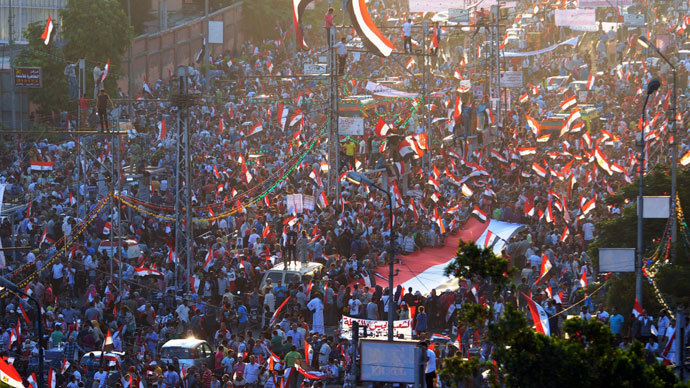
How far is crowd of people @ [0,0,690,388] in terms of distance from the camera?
24.9m

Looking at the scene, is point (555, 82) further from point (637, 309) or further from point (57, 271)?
point (637, 309)

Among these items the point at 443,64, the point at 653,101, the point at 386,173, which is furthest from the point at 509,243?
the point at 443,64

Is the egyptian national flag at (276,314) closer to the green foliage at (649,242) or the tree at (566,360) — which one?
the green foliage at (649,242)

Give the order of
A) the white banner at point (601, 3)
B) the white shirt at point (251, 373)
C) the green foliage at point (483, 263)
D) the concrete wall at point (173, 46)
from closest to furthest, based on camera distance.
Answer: the green foliage at point (483, 263), the white shirt at point (251, 373), the concrete wall at point (173, 46), the white banner at point (601, 3)

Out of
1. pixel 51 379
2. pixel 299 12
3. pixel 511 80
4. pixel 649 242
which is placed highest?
pixel 299 12

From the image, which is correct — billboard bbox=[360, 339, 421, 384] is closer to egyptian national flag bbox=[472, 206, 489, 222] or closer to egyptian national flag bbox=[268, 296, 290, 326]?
egyptian national flag bbox=[268, 296, 290, 326]

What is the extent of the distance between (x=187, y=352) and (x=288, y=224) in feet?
29.6

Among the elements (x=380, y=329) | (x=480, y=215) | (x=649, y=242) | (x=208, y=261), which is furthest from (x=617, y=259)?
(x=208, y=261)

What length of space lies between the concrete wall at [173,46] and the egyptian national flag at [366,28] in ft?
81.0

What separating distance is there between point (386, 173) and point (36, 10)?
31.9m

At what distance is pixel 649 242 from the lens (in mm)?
28656

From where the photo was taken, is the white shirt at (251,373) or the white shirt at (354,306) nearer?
the white shirt at (251,373)

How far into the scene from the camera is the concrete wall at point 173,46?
6291 centimetres

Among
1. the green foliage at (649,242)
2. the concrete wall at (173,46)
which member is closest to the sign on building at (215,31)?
the concrete wall at (173,46)
